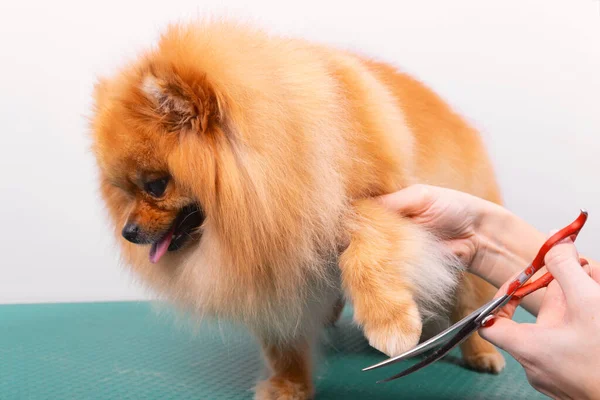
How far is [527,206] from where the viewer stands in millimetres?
2318

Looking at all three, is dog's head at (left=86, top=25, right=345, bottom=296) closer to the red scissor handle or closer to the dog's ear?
the dog's ear

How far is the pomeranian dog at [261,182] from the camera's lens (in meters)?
1.06

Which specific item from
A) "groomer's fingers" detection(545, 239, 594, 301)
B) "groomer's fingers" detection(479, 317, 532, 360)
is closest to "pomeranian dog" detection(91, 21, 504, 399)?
"groomer's fingers" detection(479, 317, 532, 360)

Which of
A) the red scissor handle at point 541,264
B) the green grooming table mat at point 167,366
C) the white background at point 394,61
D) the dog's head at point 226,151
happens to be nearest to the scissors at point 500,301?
the red scissor handle at point 541,264

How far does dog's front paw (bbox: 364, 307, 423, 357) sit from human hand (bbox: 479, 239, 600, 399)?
0.12 m

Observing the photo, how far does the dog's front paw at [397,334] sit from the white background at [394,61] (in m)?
1.29

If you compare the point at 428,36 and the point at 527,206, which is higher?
the point at 428,36

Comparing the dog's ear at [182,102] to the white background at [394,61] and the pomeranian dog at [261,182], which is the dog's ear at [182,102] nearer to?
the pomeranian dog at [261,182]

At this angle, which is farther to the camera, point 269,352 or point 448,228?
point 269,352

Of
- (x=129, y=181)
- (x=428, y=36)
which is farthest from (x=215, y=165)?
(x=428, y=36)

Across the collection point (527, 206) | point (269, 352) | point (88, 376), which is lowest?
point (88, 376)

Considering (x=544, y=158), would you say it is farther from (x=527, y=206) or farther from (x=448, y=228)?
(x=448, y=228)

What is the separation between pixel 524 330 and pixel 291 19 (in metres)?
1.54

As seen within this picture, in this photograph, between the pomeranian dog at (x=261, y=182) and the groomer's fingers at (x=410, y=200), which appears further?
the groomer's fingers at (x=410, y=200)
